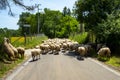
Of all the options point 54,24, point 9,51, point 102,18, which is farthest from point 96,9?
point 54,24

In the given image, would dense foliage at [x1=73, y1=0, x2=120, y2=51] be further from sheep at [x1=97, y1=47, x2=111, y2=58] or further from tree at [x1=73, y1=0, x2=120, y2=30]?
sheep at [x1=97, y1=47, x2=111, y2=58]

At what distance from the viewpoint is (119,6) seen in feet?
115

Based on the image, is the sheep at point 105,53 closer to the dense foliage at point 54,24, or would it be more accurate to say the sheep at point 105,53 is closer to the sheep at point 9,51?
the sheep at point 9,51

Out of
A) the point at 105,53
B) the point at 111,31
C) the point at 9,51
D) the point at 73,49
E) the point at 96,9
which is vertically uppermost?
the point at 96,9

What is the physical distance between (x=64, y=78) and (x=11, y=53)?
28.7ft

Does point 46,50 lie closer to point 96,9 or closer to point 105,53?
point 96,9

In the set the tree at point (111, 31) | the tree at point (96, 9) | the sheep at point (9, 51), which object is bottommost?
the sheep at point (9, 51)

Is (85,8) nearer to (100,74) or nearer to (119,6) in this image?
(119,6)

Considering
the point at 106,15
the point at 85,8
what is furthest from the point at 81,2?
the point at 106,15

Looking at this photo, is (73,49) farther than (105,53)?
Yes

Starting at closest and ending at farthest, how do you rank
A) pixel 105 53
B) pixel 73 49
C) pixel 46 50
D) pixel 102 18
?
1. pixel 105 53
2. pixel 46 50
3. pixel 102 18
4. pixel 73 49

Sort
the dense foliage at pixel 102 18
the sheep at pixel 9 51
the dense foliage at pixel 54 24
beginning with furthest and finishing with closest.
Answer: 1. the dense foliage at pixel 54 24
2. the dense foliage at pixel 102 18
3. the sheep at pixel 9 51

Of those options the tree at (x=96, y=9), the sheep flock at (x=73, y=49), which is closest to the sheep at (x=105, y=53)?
the sheep flock at (x=73, y=49)

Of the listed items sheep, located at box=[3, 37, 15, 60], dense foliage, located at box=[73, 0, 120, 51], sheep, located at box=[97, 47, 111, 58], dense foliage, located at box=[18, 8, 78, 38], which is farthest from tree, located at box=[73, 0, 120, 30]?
dense foliage, located at box=[18, 8, 78, 38]
